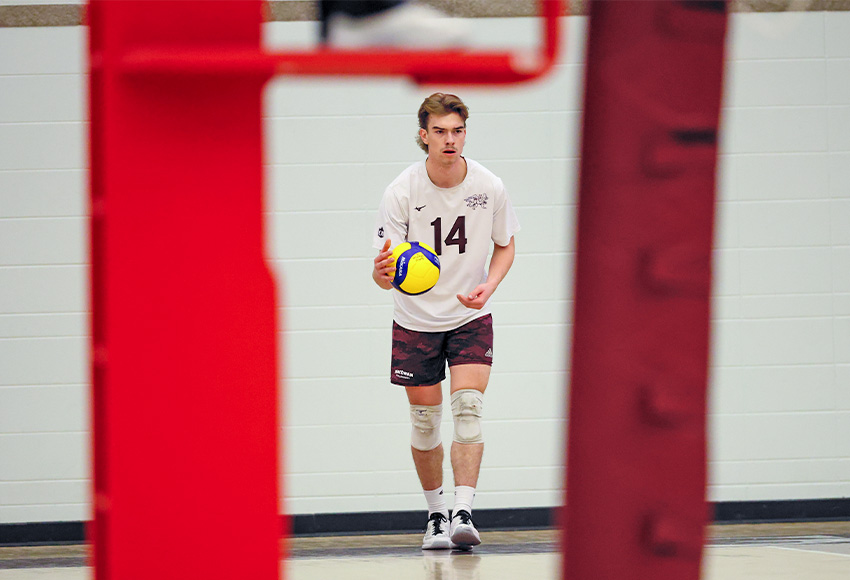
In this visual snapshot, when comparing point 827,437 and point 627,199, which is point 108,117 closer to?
point 627,199

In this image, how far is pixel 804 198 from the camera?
5.53 meters

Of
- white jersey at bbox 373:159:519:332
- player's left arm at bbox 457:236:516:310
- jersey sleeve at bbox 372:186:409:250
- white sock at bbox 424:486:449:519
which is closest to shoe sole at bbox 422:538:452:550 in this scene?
white sock at bbox 424:486:449:519

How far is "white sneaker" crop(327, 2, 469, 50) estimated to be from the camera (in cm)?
100

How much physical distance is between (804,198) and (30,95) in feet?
14.3

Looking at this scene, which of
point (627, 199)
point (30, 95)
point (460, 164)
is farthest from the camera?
point (30, 95)

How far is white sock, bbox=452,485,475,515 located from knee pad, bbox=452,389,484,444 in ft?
0.64

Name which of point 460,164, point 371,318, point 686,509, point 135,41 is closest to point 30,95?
point 371,318

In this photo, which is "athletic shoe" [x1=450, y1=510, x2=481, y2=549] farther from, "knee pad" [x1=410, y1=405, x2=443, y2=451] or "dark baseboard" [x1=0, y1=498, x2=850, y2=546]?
"dark baseboard" [x1=0, y1=498, x2=850, y2=546]

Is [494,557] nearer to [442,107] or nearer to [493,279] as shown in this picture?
[493,279]

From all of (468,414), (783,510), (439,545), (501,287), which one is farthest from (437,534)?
(783,510)

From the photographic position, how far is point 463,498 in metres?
4.01

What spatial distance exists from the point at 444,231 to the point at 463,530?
4.12ft

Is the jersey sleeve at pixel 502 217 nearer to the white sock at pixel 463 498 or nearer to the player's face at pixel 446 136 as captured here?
the player's face at pixel 446 136

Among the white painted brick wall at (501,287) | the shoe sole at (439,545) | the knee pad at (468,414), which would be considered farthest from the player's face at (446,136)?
the shoe sole at (439,545)
